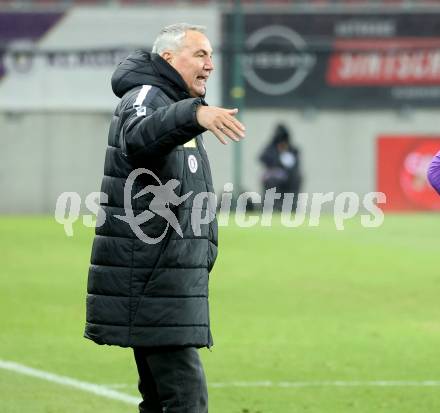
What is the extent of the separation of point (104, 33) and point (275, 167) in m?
6.41

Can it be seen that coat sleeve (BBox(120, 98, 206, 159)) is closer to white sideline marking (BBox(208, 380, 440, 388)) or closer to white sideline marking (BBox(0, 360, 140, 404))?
white sideline marking (BBox(0, 360, 140, 404))

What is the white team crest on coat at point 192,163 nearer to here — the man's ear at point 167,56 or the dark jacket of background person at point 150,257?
the dark jacket of background person at point 150,257

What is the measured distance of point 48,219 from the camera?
2892cm

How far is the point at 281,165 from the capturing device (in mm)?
34562

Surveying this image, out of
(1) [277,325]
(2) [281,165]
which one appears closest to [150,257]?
(1) [277,325]

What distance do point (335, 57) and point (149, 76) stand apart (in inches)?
1286

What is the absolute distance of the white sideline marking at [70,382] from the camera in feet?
32.1

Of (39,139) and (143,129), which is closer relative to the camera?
(143,129)

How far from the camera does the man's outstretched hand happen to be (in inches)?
232

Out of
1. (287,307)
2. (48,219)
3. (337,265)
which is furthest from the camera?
(48,219)

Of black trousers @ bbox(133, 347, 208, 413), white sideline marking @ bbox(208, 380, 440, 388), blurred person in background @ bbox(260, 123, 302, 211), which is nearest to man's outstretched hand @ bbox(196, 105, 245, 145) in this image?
black trousers @ bbox(133, 347, 208, 413)

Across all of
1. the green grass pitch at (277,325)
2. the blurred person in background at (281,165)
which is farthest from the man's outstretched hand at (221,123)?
the blurred person in background at (281,165)

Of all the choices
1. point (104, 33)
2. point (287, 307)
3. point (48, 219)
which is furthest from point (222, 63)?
point (287, 307)

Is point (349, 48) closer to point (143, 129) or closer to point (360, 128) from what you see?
point (360, 128)
